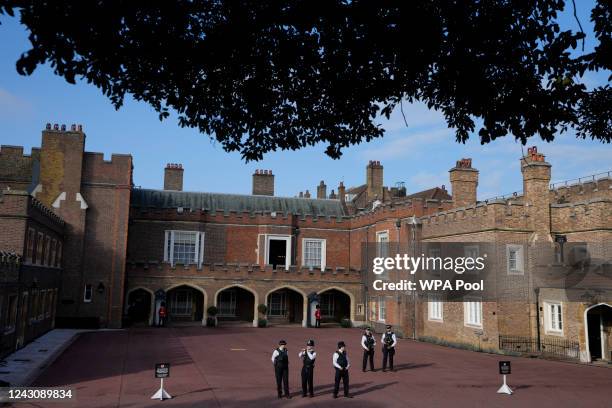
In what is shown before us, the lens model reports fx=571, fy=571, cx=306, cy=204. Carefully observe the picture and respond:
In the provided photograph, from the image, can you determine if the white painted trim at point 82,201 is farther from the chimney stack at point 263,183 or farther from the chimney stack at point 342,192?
the chimney stack at point 342,192

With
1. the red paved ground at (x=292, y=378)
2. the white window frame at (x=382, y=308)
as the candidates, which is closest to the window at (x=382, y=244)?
the white window frame at (x=382, y=308)

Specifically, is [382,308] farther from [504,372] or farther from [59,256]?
[504,372]

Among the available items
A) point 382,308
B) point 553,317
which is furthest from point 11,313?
point 382,308

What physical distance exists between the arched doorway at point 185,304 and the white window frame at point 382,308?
1136cm

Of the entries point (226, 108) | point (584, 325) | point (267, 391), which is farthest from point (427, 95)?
point (584, 325)

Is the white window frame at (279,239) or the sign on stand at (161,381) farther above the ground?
the white window frame at (279,239)

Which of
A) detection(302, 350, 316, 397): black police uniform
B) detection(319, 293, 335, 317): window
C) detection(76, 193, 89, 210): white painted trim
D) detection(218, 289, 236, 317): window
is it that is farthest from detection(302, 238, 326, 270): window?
detection(302, 350, 316, 397): black police uniform

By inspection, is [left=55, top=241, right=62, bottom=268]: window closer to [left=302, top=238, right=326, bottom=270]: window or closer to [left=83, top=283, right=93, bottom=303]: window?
[left=83, top=283, right=93, bottom=303]: window

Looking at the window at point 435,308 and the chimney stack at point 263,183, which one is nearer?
the window at point 435,308

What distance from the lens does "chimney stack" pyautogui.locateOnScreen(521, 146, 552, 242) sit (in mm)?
24766

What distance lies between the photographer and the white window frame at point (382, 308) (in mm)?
33869

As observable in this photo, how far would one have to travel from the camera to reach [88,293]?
104 ft

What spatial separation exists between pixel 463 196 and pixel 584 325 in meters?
10.2

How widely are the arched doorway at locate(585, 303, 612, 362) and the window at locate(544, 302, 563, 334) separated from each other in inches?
41.5
